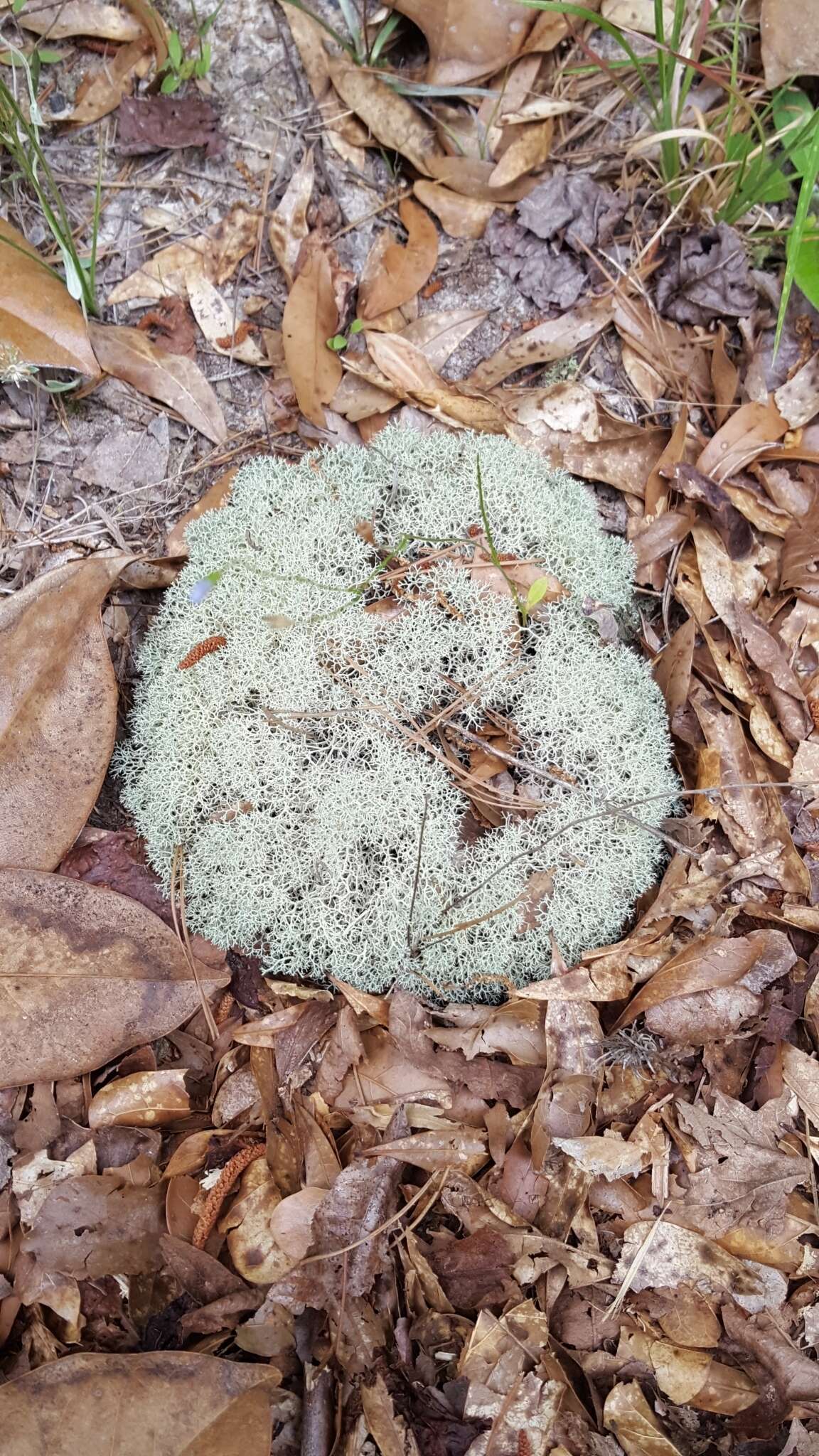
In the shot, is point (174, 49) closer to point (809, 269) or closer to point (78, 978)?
point (809, 269)

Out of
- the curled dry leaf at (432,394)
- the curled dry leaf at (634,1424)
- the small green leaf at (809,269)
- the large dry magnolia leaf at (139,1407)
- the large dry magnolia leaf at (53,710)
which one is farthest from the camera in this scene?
the curled dry leaf at (432,394)

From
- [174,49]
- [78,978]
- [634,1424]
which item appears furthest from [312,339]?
[634,1424]

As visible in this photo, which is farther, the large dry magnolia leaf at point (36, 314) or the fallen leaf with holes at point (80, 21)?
the fallen leaf with holes at point (80, 21)

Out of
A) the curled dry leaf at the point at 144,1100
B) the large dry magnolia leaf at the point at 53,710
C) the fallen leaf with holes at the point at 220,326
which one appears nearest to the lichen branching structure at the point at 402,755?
the large dry magnolia leaf at the point at 53,710

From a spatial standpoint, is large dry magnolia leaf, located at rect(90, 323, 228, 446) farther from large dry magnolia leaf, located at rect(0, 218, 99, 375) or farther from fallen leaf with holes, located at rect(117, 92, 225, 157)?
fallen leaf with holes, located at rect(117, 92, 225, 157)

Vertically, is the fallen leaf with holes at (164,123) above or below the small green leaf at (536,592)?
above

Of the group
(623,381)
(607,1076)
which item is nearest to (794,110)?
(623,381)

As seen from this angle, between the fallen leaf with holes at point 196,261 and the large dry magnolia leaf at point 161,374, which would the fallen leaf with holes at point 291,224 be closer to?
the fallen leaf with holes at point 196,261
